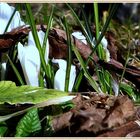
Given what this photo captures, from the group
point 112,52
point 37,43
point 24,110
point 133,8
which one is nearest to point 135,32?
point 112,52

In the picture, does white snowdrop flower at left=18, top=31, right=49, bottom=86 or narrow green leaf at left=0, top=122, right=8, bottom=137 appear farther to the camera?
white snowdrop flower at left=18, top=31, right=49, bottom=86

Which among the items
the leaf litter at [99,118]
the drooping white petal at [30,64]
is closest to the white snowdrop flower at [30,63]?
the drooping white petal at [30,64]

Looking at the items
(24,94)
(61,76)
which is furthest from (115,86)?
(24,94)

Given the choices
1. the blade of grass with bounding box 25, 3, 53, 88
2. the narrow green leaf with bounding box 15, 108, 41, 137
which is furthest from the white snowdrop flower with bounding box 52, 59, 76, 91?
the narrow green leaf with bounding box 15, 108, 41, 137

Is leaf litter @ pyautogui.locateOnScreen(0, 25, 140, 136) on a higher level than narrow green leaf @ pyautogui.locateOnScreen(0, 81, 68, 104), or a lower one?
lower

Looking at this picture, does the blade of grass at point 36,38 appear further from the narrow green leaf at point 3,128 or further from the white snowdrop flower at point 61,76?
the narrow green leaf at point 3,128

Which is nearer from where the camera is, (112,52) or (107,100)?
(107,100)

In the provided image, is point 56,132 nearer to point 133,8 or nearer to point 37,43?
point 37,43

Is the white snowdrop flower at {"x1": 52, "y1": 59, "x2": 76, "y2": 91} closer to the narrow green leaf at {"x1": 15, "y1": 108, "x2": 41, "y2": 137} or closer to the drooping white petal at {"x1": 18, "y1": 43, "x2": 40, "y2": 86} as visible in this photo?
the drooping white petal at {"x1": 18, "y1": 43, "x2": 40, "y2": 86}

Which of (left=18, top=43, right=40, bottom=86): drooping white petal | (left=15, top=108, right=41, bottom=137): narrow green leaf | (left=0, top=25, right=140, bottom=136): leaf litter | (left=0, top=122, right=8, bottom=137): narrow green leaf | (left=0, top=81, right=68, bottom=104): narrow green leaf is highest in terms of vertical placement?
(left=18, top=43, right=40, bottom=86): drooping white petal

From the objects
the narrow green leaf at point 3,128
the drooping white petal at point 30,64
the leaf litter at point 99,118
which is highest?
the drooping white petal at point 30,64

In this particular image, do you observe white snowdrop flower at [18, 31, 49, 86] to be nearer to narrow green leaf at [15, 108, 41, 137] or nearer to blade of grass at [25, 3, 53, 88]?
blade of grass at [25, 3, 53, 88]
